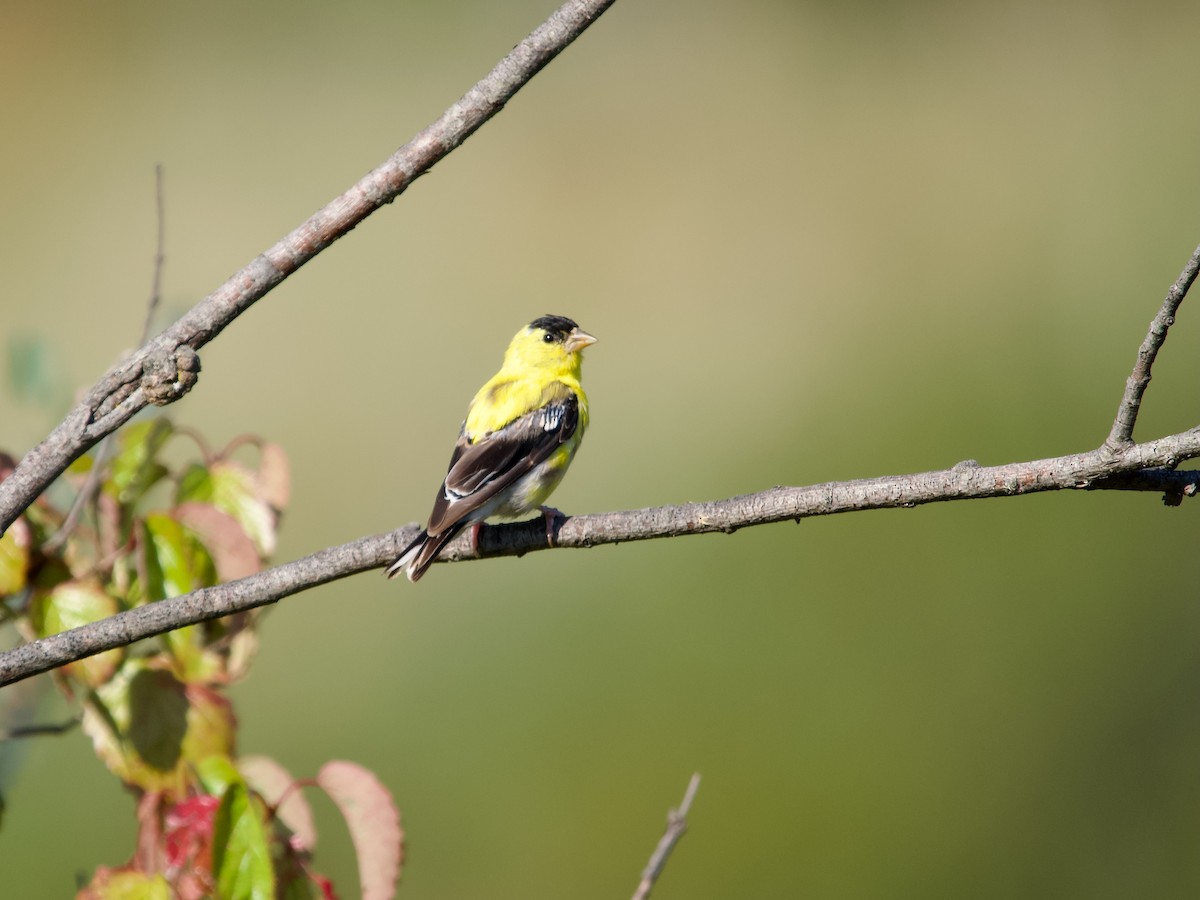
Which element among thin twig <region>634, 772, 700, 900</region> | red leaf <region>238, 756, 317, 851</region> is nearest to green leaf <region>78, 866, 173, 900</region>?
red leaf <region>238, 756, 317, 851</region>

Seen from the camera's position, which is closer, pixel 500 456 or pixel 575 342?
pixel 500 456

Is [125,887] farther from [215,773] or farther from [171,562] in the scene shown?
[171,562]

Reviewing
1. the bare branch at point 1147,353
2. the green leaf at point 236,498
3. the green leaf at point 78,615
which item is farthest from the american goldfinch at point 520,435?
the bare branch at point 1147,353

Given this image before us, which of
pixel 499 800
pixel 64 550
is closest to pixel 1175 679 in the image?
pixel 499 800

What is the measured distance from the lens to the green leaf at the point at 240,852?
112cm

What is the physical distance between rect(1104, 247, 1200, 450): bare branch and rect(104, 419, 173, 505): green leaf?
3.78ft

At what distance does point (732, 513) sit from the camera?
3.78ft

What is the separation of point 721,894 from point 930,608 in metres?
1.39

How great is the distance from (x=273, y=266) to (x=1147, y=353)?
0.77 m

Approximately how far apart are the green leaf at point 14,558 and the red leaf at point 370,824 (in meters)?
0.45

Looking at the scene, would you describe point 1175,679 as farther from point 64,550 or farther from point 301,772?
point 64,550

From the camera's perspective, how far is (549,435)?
222cm

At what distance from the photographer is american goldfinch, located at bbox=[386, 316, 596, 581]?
1966 mm

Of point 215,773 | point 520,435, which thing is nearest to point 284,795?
point 215,773
